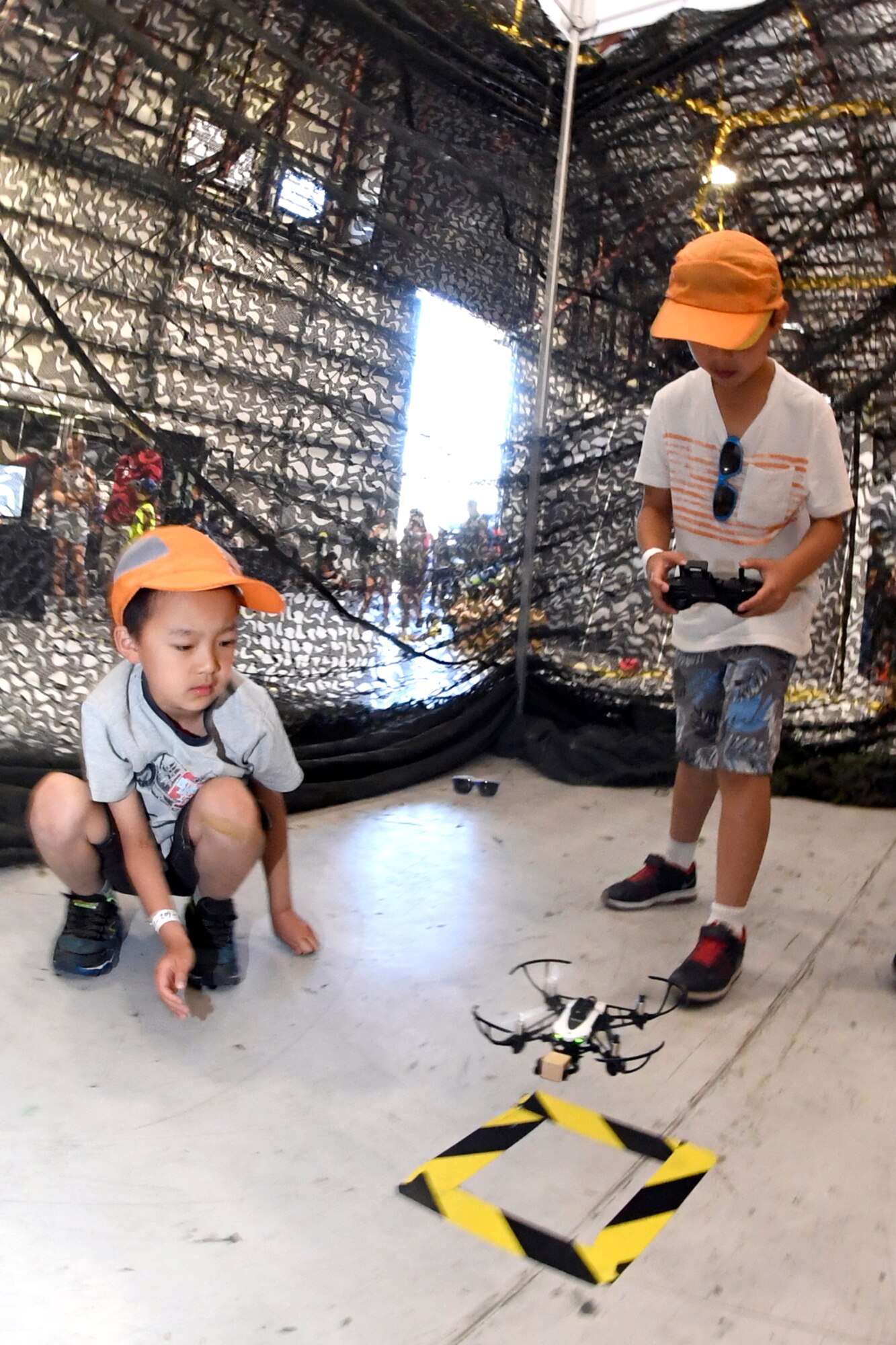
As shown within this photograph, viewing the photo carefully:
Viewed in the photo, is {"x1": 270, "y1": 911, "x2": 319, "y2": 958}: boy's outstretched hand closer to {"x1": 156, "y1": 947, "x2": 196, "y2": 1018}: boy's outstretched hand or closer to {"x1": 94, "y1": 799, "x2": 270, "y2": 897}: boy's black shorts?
{"x1": 94, "y1": 799, "x2": 270, "y2": 897}: boy's black shorts

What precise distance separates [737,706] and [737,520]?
30cm

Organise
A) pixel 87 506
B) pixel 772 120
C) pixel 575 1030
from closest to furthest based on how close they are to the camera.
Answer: pixel 575 1030 → pixel 87 506 → pixel 772 120

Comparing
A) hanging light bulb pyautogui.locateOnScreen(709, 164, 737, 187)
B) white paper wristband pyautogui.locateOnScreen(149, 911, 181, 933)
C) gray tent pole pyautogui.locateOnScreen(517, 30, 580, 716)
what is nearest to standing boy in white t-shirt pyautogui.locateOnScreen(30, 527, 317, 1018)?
white paper wristband pyautogui.locateOnScreen(149, 911, 181, 933)

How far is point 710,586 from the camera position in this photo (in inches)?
A: 63.1

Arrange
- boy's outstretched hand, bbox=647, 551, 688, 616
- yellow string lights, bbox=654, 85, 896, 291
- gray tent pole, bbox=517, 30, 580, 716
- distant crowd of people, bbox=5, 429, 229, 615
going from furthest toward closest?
gray tent pole, bbox=517, 30, 580, 716, yellow string lights, bbox=654, 85, 896, 291, distant crowd of people, bbox=5, 429, 229, 615, boy's outstretched hand, bbox=647, 551, 688, 616

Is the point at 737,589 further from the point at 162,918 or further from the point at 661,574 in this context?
the point at 162,918

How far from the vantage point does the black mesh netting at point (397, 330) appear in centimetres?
184

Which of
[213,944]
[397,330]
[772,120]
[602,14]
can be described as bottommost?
[213,944]

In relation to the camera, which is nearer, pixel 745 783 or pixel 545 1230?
pixel 545 1230

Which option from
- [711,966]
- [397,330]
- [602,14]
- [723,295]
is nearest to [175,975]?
[711,966]

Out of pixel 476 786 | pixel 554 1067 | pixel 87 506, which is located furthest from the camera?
pixel 476 786

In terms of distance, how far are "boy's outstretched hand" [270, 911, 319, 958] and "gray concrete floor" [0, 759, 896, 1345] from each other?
3 centimetres

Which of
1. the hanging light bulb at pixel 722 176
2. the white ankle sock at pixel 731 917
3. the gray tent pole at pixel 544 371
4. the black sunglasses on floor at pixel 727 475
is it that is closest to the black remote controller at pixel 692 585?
the black sunglasses on floor at pixel 727 475

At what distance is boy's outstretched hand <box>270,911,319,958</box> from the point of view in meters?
1.60
